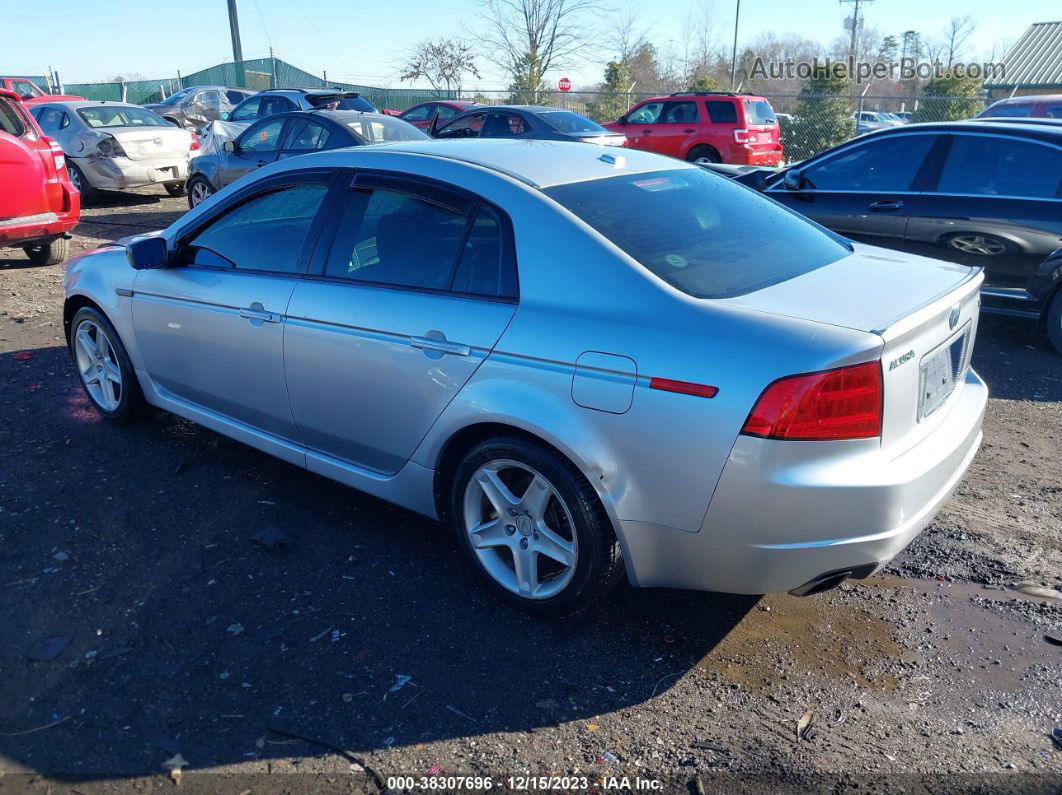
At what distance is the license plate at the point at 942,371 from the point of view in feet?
9.62

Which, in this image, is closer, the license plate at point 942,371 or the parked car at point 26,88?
the license plate at point 942,371

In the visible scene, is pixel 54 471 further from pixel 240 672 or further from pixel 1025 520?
pixel 1025 520

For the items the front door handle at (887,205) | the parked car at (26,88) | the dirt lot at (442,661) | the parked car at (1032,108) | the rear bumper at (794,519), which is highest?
the parked car at (26,88)

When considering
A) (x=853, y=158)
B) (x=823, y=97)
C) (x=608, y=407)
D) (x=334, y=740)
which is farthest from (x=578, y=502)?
(x=823, y=97)

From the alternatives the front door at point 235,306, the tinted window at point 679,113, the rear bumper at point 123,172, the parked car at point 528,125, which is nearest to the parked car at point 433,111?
the tinted window at point 679,113

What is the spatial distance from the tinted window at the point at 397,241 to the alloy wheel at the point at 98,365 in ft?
6.72

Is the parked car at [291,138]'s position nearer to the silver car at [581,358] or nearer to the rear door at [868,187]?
the rear door at [868,187]

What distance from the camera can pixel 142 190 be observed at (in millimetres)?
16688

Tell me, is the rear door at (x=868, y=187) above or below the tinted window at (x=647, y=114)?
below

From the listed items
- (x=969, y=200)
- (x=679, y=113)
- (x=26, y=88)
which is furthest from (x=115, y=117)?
(x=969, y=200)

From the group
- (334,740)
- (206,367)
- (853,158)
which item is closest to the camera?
(334,740)

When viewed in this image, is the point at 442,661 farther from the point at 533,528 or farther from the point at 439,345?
the point at 439,345

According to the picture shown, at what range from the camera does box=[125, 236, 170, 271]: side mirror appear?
171 inches

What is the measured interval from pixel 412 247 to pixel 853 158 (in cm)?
522
